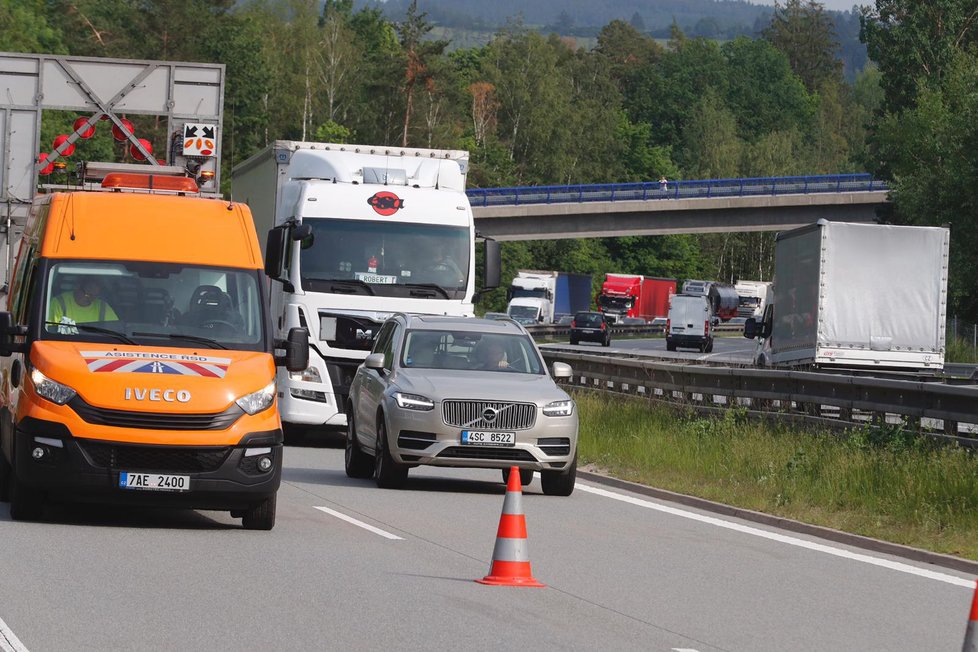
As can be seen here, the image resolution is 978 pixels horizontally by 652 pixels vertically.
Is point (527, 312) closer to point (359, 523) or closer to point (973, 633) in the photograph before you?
point (359, 523)

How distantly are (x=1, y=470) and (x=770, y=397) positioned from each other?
11989mm

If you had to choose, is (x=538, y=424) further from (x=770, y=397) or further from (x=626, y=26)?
(x=626, y=26)

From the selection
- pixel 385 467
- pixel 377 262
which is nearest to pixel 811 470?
pixel 385 467

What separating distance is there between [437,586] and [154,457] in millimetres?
2947

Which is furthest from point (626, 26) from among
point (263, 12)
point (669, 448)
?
point (669, 448)

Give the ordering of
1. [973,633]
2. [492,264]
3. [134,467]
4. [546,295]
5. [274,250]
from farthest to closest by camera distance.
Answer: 1. [546,295]
2. [492,264]
3. [274,250]
4. [134,467]
5. [973,633]

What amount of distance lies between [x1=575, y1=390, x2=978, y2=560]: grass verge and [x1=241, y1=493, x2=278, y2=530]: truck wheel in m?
4.86

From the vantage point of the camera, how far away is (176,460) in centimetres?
1255

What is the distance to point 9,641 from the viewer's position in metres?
8.16

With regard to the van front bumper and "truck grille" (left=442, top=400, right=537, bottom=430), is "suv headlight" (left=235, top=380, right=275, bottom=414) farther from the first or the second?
"truck grille" (left=442, top=400, right=537, bottom=430)

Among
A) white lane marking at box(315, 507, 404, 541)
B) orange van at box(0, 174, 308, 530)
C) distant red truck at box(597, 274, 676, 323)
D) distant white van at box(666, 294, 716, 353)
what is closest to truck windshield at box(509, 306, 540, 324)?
distant red truck at box(597, 274, 676, 323)

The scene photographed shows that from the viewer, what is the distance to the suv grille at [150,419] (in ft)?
40.7

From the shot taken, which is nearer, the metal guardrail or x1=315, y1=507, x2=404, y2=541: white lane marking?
x1=315, y1=507, x2=404, y2=541: white lane marking

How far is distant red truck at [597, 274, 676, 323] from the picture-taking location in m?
103
